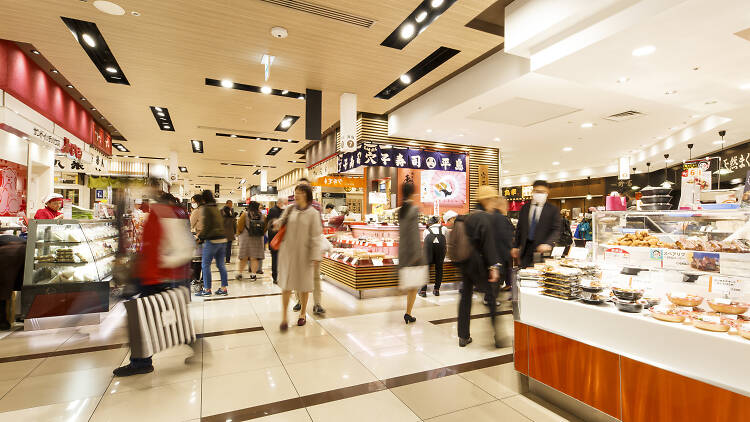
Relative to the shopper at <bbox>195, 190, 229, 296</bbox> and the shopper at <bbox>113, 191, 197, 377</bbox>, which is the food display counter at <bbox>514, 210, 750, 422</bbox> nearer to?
the shopper at <bbox>113, 191, 197, 377</bbox>

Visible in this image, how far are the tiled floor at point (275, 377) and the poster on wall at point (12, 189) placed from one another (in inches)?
149

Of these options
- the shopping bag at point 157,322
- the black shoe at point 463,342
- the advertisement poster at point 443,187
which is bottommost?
the black shoe at point 463,342

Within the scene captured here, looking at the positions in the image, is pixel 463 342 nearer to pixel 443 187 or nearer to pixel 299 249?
pixel 299 249

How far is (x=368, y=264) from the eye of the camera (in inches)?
226

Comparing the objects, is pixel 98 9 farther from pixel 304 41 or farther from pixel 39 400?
pixel 39 400

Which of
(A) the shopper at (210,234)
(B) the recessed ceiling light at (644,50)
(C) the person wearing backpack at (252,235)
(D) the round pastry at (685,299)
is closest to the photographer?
(D) the round pastry at (685,299)

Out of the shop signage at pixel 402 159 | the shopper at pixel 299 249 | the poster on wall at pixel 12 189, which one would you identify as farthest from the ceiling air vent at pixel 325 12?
the poster on wall at pixel 12 189

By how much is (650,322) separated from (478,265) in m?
1.60

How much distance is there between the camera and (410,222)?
159 inches

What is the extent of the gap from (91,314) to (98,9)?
3787mm

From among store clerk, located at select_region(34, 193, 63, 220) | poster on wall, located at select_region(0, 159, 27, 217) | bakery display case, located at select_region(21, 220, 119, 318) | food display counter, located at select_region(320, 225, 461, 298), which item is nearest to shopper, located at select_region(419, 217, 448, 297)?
food display counter, located at select_region(320, 225, 461, 298)

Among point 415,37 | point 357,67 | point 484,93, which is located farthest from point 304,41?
point 484,93

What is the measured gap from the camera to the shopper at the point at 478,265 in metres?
3.51

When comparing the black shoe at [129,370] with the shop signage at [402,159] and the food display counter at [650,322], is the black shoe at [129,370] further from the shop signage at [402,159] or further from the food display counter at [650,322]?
the shop signage at [402,159]
